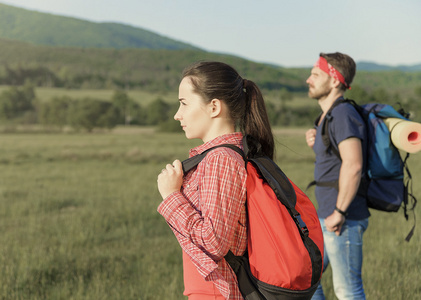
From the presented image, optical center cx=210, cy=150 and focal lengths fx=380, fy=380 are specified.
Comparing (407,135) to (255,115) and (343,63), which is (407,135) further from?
(255,115)

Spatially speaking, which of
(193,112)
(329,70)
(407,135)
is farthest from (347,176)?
(193,112)

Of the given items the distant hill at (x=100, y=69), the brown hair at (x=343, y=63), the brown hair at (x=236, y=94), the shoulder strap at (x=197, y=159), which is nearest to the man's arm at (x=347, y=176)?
the brown hair at (x=343, y=63)

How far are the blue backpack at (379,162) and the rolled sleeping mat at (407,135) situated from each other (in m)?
0.05

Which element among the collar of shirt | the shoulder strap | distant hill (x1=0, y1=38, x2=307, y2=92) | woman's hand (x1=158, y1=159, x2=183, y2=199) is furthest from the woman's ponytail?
distant hill (x1=0, y1=38, x2=307, y2=92)

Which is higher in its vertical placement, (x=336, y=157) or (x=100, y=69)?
(x=336, y=157)

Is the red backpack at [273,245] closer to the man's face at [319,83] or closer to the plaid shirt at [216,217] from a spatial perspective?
the plaid shirt at [216,217]

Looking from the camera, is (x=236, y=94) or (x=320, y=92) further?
(x=320, y=92)

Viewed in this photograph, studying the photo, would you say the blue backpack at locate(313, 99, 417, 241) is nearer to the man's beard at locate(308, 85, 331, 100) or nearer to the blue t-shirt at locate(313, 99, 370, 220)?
the blue t-shirt at locate(313, 99, 370, 220)

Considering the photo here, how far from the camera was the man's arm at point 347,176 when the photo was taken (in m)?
2.58

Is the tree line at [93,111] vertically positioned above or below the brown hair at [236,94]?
below

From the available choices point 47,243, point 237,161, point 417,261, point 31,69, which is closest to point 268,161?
point 237,161

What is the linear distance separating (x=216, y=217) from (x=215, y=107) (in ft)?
1.61

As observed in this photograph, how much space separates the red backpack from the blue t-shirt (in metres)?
1.24

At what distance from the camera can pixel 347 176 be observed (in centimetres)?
260
